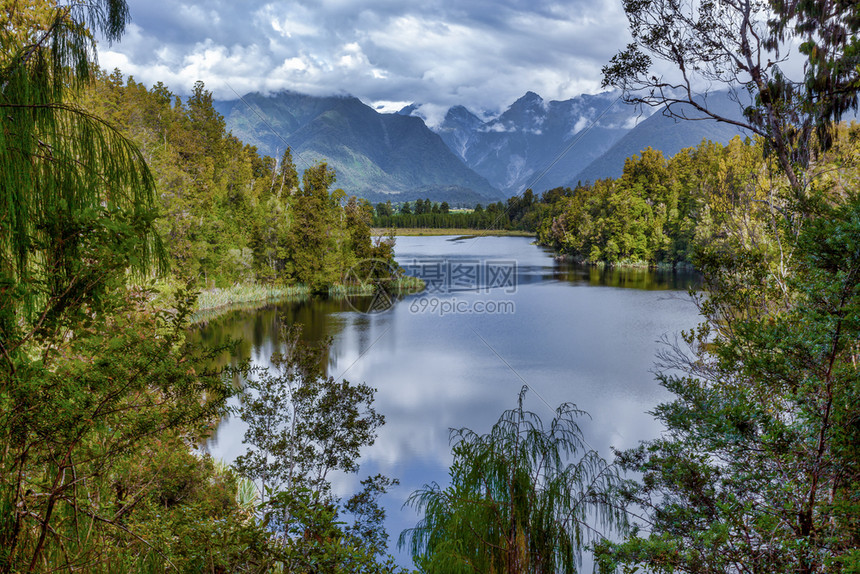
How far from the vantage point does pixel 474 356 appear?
1686cm

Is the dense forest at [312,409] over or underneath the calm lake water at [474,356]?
over

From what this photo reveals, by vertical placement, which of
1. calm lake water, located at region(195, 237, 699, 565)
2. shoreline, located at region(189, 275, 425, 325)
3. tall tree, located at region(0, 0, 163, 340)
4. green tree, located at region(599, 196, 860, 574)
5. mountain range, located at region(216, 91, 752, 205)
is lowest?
calm lake water, located at region(195, 237, 699, 565)

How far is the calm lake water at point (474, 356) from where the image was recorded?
10.6 metres

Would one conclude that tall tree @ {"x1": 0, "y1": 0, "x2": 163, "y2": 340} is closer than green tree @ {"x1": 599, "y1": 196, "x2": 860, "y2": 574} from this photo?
Yes

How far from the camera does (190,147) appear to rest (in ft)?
85.0

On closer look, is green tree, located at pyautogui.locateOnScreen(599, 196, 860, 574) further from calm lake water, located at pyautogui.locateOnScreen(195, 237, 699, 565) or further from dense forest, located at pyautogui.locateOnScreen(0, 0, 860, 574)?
calm lake water, located at pyautogui.locateOnScreen(195, 237, 699, 565)

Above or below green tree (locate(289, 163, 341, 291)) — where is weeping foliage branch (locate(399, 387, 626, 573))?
below

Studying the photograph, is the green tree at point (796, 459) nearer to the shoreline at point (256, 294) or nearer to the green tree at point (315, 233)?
the shoreline at point (256, 294)

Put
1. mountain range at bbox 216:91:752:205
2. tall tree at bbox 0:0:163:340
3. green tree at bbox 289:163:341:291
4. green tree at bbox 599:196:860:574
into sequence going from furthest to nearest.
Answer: mountain range at bbox 216:91:752:205 → green tree at bbox 289:163:341:291 → green tree at bbox 599:196:860:574 → tall tree at bbox 0:0:163:340

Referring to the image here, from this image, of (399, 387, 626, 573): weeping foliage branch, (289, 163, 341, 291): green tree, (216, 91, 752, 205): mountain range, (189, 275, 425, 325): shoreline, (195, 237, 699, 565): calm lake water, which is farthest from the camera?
(216, 91, 752, 205): mountain range

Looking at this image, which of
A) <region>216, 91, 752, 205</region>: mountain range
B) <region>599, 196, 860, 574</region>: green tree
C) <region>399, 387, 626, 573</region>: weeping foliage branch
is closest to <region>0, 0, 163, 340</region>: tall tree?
<region>599, 196, 860, 574</region>: green tree

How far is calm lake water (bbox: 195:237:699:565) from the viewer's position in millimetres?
10631

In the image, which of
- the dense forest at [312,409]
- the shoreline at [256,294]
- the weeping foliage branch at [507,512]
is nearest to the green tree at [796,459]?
the dense forest at [312,409]

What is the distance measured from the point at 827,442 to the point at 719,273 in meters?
2.86
